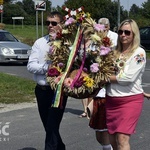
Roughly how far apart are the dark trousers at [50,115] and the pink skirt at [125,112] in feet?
2.66

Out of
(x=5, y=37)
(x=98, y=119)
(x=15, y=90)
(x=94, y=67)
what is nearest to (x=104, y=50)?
(x=94, y=67)

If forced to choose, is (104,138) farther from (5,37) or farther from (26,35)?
(26,35)

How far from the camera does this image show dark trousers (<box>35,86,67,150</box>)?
17.7 ft

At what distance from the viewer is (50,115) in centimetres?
541

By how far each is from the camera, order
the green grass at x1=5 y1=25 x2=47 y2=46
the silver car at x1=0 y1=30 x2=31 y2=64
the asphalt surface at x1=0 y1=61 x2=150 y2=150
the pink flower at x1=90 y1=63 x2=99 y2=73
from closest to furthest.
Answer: the pink flower at x1=90 y1=63 x2=99 y2=73
the asphalt surface at x1=0 y1=61 x2=150 y2=150
the silver car at x1=0 y1=30 x2=31 y2=64
the green grass at x1=5 y1=25 x2=47 y2=46

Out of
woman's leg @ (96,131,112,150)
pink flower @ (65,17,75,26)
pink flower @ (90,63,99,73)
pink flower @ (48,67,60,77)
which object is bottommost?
woman's leg @ (96,131,112,150)

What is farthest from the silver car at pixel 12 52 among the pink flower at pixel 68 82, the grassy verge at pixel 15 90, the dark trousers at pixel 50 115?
the pink flower at pixel 68 82

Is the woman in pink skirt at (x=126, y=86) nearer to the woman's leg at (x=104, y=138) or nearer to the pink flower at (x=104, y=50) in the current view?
the pink flower at (x=104, y=50)

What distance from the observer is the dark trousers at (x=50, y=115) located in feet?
17.7

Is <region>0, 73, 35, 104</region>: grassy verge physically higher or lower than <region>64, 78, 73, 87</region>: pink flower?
lower

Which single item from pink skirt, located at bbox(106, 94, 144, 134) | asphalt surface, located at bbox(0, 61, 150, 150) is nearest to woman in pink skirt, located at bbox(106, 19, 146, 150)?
pink skirt, located at bbox(106, 94, 144, 134)

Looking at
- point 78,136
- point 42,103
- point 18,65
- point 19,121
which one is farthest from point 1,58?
point 42,103

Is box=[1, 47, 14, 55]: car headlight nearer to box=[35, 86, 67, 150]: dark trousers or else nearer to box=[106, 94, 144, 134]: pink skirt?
box=[35, 86, 67, 150]: dark trousers

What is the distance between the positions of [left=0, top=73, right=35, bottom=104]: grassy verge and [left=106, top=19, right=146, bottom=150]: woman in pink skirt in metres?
5.75
